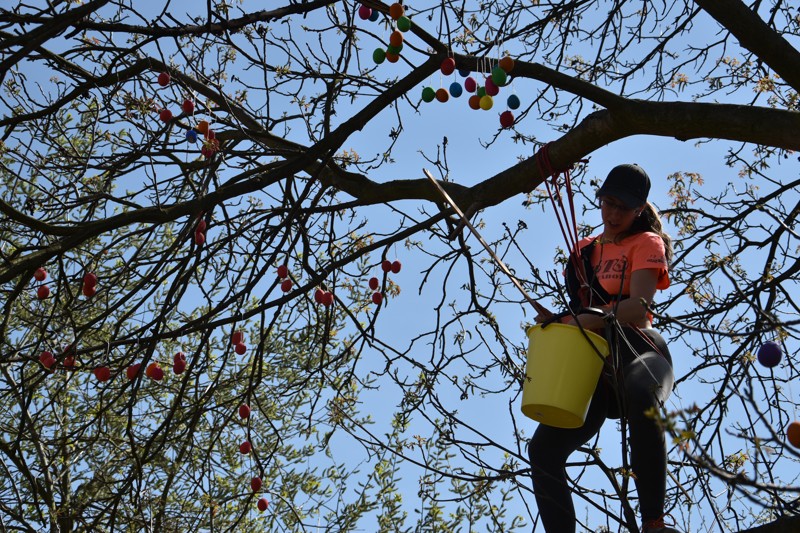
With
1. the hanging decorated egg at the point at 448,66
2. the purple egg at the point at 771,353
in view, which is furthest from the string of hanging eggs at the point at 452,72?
the purple egg at the point at 771,353

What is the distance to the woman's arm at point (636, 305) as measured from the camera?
9.53 feet

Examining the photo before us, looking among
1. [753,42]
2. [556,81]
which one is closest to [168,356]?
[556,81]

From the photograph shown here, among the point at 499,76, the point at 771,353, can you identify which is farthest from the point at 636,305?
the point at 499,76

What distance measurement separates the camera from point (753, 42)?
11.3 feet

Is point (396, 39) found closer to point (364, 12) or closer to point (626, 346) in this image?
point (364, 12)

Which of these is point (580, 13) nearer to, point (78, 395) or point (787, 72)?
point (787, 72)

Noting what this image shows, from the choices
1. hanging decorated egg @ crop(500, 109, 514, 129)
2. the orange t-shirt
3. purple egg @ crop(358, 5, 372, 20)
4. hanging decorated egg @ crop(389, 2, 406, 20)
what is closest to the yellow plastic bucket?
the orange t-shirt

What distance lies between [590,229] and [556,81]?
1.20 metres

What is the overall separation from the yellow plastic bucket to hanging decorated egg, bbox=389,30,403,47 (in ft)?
4.61

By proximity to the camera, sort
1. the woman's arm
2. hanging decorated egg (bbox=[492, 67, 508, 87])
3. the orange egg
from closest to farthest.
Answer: the orange egg, the woman's arm, hanging decorated egg (bbox=[492, 67, 508, 87])

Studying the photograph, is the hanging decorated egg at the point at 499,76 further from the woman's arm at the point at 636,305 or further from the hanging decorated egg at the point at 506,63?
the woman's arm at the point at 636,305

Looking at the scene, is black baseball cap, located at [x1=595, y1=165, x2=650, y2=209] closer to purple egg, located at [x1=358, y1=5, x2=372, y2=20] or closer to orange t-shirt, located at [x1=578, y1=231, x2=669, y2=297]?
orange t-shirt, located at [x1=578, y1=231, x2=669, y2=297]

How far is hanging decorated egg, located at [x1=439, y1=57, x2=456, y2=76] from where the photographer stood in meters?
3.72

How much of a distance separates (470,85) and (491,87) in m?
0.37
